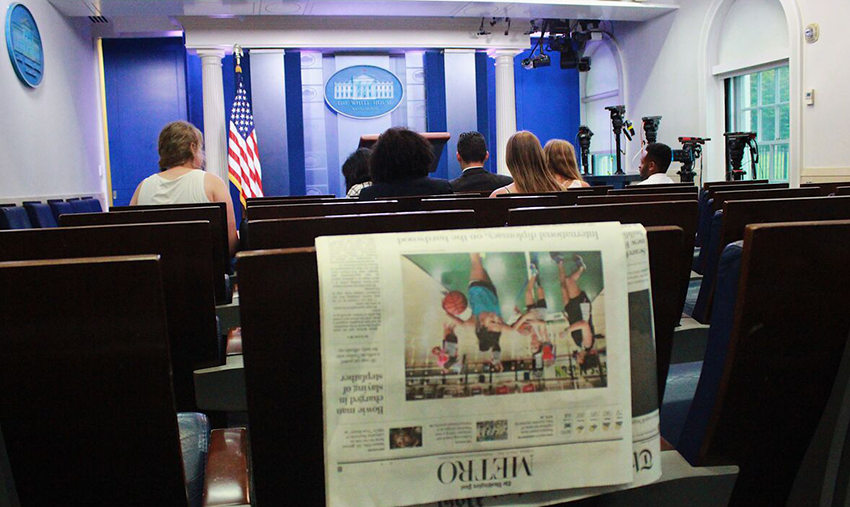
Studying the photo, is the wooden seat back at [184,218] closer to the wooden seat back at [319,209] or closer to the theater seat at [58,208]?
the wooden seat back at [319,209]

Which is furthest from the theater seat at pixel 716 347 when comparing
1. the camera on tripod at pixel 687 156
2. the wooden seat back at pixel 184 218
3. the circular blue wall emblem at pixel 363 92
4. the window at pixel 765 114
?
the circular blue wall emblem at pixel 363 92

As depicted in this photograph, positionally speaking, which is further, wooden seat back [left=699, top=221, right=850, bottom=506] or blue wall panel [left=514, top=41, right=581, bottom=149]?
blue wall panel [left=514, top=41, right=581, bottom=149]

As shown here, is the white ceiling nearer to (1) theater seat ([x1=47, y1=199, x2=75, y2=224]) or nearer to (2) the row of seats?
(2) the row of seats

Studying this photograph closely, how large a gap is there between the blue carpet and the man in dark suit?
2765 mm

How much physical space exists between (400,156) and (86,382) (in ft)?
8.29

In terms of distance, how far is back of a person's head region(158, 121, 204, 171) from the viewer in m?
3.38

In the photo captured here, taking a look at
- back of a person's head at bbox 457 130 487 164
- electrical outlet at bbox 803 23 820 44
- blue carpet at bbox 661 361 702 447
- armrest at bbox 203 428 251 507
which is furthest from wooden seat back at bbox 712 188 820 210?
electrical outlet at bbox 803 23 820 44

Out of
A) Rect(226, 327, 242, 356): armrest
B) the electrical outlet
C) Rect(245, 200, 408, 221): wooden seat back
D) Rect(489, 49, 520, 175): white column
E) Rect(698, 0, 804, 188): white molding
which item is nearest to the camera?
Rect(226, 327, 242, 356): armrest

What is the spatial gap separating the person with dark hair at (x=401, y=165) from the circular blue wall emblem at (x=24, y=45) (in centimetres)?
463

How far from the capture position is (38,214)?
5.89 metres

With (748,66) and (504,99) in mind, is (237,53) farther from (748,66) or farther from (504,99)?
(748,66)

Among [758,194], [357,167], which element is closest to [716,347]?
[758,194]

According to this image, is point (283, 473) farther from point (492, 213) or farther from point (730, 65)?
point (730, 65)

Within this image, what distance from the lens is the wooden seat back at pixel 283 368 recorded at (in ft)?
2.42
